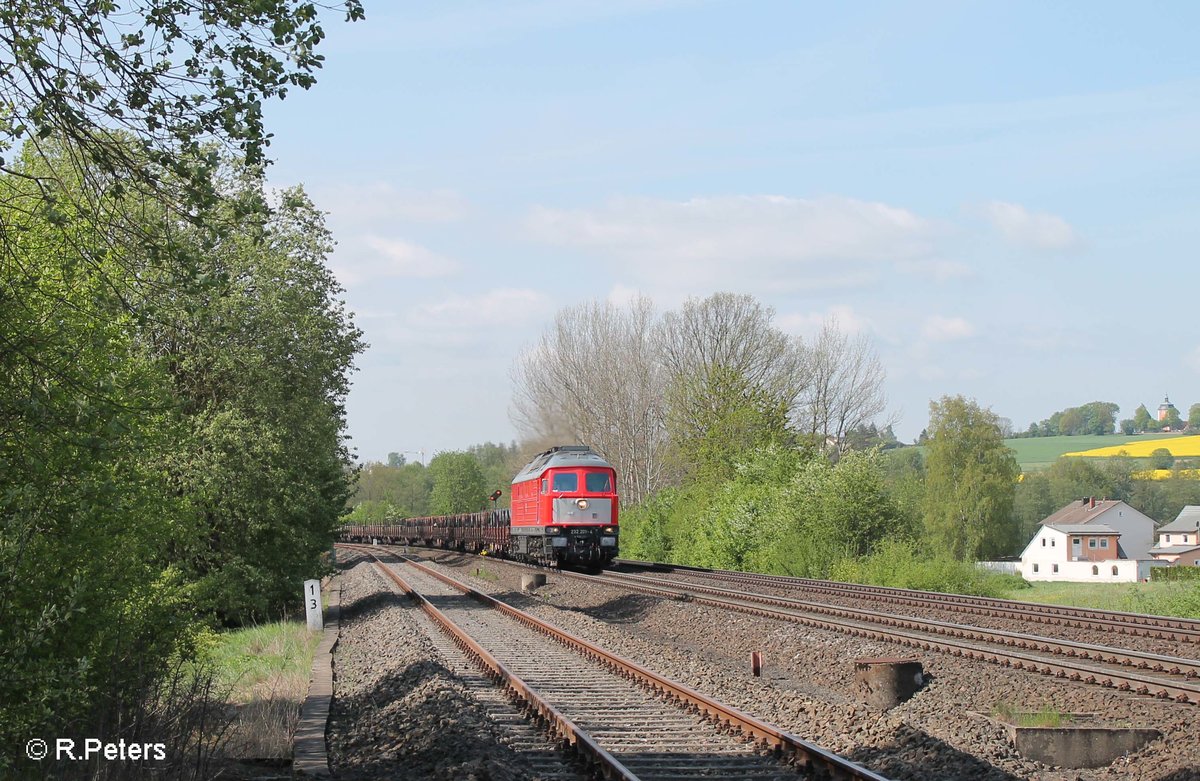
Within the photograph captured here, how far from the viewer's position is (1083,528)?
88438 mm

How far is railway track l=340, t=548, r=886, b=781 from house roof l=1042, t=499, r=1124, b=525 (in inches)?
3354

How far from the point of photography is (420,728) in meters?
10.0

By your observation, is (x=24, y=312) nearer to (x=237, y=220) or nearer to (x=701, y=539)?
(x=237, y=220)

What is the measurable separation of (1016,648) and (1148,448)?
12595 cm

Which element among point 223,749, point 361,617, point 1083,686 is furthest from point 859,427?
point 223,749

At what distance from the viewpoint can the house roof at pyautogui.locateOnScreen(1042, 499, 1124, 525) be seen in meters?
92.6

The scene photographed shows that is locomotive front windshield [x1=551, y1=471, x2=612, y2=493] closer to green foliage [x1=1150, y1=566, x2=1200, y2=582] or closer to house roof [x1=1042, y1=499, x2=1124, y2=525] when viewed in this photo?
green foliage [x1=1150, y1=566, x2=1200, y2=582]

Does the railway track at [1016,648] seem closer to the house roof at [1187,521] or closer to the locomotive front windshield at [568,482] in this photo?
the locomotive front windshield at [568,482]

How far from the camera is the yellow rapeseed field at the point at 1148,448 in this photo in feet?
397

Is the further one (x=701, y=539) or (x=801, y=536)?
(x=701, y=539)

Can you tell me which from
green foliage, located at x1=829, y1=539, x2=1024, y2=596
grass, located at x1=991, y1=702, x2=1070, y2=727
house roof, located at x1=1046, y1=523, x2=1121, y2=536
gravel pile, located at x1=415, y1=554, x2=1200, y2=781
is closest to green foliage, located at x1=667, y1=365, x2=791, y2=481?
green foliage, located at x1=829, y1=539, x2=1024, y2=596

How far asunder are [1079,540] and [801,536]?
63042 mm

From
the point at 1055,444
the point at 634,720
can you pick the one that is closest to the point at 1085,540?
the point at 1055,444
